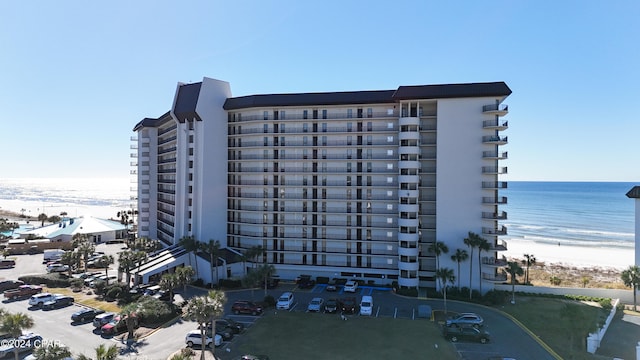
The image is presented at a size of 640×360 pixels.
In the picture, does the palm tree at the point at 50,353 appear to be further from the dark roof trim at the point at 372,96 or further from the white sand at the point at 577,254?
the white sand at the point at 577,254

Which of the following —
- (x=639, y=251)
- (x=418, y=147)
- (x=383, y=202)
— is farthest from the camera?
(x=383, y=202)

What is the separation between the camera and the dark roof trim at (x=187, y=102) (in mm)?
56219

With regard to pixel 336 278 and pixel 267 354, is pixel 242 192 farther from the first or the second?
pixel 267 354

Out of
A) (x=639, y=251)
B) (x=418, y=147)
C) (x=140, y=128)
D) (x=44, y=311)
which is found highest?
(x=140, y=128)

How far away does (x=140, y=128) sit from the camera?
75875mm

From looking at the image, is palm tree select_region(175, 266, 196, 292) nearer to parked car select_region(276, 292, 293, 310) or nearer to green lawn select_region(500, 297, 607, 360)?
parked car select_region(276, 292, 293, 310)

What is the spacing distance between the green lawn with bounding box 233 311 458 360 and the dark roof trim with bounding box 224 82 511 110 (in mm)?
29235

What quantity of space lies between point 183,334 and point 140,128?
2192 inches

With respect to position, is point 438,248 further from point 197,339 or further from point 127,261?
point 127,261

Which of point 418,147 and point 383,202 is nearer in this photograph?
point 418,147

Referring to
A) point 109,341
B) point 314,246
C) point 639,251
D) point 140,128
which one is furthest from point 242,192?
point 639,251

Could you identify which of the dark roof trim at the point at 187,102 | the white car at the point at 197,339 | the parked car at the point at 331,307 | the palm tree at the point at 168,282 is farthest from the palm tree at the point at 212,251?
the dark roof trim at the point at 187,102

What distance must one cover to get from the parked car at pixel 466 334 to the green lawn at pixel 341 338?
86cm

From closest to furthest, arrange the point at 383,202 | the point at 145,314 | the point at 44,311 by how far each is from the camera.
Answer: the point at 145,314 < the point at 44,311 < the point at 383,202
